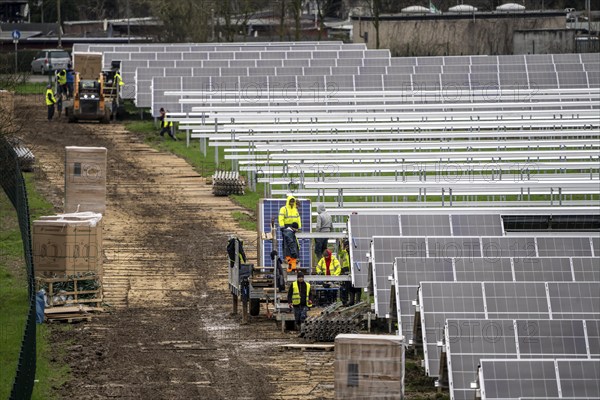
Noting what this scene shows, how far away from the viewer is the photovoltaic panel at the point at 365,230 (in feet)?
89.1

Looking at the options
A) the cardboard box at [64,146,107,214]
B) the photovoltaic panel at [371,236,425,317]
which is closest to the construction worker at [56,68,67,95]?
A: the cardboard box at [64,146,107,214]

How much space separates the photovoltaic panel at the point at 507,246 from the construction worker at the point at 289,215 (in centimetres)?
365

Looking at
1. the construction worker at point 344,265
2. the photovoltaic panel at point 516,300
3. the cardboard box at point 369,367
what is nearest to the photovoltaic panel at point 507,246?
the construction worker at point 344,265

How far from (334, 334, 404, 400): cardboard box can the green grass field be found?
429cm

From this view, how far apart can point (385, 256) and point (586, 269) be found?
11.1ft

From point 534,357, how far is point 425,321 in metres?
2.24

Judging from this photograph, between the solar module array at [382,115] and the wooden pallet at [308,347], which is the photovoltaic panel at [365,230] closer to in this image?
the wooden pallet at [308,347]

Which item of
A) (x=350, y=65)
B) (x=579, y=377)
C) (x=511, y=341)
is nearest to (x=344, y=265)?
(x=511, y=341)

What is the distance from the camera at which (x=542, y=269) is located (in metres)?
24.8

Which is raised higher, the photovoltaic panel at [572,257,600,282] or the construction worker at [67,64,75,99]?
the construction worker at [67,64,75,99]

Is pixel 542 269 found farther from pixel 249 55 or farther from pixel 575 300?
pixel 249 55

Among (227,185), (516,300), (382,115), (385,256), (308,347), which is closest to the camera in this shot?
(516,300)

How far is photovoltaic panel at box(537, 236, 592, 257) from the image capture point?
26.3 metres

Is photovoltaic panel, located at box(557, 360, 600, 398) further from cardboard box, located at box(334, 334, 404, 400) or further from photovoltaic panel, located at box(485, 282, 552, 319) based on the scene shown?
photovoltaic panel, located at box(485, 282, 552, 319)
